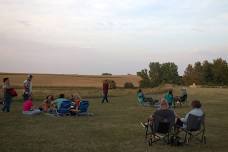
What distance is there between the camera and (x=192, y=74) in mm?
106438

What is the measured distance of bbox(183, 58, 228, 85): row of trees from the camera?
101 m

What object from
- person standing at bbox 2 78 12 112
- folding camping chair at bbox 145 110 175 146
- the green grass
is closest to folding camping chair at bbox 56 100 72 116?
the green grass

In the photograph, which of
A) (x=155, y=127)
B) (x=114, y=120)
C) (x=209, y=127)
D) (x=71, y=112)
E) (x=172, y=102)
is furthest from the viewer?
(x=172, y=102)

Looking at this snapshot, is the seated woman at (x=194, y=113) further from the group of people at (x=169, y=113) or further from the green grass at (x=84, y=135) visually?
the green grass at (x=84, y=135)

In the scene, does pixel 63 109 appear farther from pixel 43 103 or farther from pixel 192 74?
pixel 192 74

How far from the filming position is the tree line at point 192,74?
10088 centimetres

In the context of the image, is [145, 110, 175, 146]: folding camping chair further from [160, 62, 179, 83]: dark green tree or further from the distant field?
[160, 62, 179, 83]: dark green tree

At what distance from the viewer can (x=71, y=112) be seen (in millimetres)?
20906

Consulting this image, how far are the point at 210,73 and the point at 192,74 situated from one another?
5.03 m

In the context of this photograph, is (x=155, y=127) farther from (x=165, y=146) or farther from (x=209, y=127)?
(x=209, y=127)

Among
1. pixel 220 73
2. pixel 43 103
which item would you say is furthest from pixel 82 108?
pixel 220 73

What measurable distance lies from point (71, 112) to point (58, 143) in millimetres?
8217

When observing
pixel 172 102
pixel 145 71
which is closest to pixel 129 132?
pixel 172 102

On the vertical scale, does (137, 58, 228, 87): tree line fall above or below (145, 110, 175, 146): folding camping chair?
above
